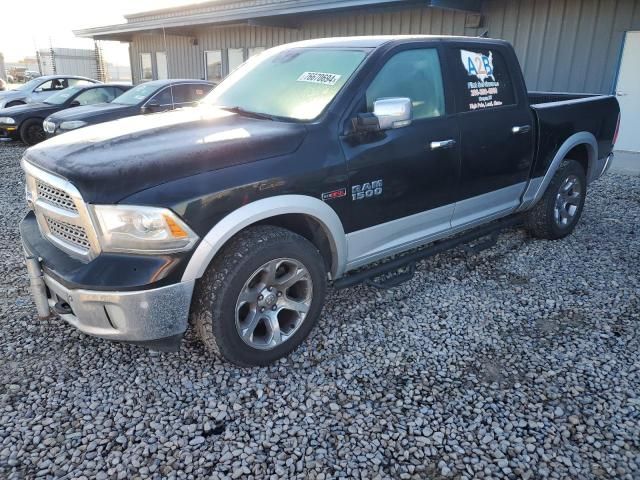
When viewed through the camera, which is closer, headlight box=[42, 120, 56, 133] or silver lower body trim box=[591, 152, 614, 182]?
silver lower body trim box=[591, 152, 614, 182]

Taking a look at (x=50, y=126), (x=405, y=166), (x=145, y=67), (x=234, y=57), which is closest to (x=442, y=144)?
(x=405, y=166)

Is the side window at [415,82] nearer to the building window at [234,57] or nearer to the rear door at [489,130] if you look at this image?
the rear door at [489,130]

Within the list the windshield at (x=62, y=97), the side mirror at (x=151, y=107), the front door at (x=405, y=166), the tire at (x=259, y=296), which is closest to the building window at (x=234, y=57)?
the windshield at (x=62, y=97)

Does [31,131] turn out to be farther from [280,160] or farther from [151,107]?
[280,160]

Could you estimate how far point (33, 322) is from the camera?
3.56m

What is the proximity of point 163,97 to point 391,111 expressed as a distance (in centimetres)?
794

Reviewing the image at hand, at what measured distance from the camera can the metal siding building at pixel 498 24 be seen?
30.6 feet

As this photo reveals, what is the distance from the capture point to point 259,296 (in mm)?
2965

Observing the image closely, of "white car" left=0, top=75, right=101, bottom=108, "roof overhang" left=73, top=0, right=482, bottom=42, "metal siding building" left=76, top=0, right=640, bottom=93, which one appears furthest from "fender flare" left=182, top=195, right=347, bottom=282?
"white car" left=0, top=75, right=101, bottom=108

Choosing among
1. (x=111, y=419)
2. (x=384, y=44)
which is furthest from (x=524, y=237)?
(x=111, y=419)

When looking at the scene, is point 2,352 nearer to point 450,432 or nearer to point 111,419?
point 111,419

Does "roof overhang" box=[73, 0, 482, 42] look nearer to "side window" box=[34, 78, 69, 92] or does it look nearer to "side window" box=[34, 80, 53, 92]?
"side window" box=[34, 78, 69, 92]

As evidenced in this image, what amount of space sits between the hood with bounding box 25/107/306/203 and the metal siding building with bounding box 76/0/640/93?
19.0 ft

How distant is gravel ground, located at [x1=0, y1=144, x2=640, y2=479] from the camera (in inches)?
93.5
